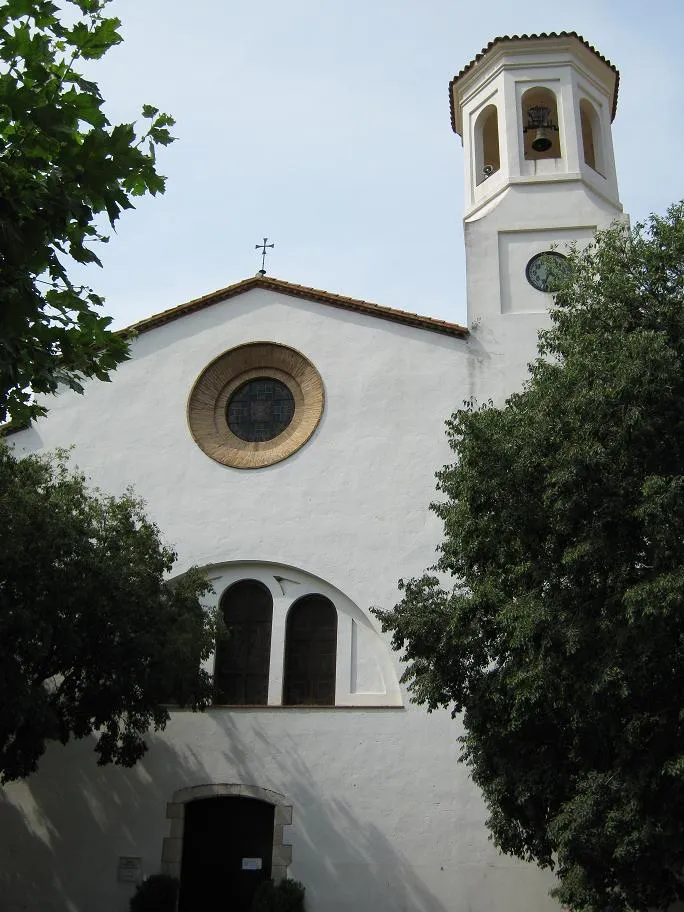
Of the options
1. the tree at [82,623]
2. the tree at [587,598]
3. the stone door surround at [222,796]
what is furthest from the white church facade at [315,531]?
the tree at [587,598]

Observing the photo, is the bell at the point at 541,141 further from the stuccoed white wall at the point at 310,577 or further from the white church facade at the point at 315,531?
the stuccoed white wall at the point at 310,577

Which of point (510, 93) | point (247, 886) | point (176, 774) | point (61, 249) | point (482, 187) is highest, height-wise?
point (510, 93)

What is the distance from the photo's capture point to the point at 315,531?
16203 mm

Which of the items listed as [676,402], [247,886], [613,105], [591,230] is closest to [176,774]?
[247,886]

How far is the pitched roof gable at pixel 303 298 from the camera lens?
17328mm

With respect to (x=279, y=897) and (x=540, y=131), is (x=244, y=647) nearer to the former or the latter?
(x=279, y=897)

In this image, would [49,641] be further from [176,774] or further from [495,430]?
[495,430]

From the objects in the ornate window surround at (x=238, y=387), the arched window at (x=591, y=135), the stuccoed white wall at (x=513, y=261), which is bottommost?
the ornate window surround at (x=238, y=387)

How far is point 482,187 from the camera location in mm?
19578

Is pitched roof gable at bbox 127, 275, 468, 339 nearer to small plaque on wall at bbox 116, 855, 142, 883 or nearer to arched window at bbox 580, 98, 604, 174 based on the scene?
arched window at bbox 580, 98, 604, 174

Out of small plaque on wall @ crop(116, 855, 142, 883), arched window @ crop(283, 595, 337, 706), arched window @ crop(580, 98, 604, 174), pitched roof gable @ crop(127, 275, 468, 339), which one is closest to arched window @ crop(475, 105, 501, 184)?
arched window @ crop(580, 98, 604, 174)

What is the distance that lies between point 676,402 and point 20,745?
843 cm

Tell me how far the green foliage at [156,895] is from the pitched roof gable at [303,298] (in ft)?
29.4

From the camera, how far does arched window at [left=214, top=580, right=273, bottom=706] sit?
15.6 meters
